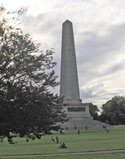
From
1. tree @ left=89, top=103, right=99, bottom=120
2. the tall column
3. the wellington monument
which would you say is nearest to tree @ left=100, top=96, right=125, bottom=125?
tree @ left=89, top=103, right=99, bottom=120

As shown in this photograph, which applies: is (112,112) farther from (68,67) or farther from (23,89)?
(23,89)

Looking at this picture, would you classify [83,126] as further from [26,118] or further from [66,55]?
[26,118]

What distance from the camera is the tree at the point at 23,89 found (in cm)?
2022

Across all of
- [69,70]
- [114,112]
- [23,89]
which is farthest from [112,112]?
[23,89]

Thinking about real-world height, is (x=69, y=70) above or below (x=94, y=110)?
above

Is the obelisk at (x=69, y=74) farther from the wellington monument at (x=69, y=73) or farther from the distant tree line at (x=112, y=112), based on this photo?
the distant tree line at (x=112, y=112)

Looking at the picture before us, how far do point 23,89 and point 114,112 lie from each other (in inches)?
5362

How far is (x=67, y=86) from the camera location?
334 feet

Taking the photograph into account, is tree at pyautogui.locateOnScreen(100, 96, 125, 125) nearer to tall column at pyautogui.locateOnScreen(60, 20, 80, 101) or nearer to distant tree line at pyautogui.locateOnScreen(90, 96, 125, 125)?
distant tree line at pyautogui.locateOnScreen(90, 96, 125, 125)

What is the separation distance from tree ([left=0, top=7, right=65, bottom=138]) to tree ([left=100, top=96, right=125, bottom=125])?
129m

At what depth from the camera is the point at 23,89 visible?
67.8ft

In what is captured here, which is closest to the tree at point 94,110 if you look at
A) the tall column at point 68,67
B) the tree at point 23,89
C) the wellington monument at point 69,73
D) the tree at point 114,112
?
the tree at point 114,112

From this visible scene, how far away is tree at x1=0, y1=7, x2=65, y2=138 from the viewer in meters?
20.2

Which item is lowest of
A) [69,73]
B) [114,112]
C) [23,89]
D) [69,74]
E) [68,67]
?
[23,89]
